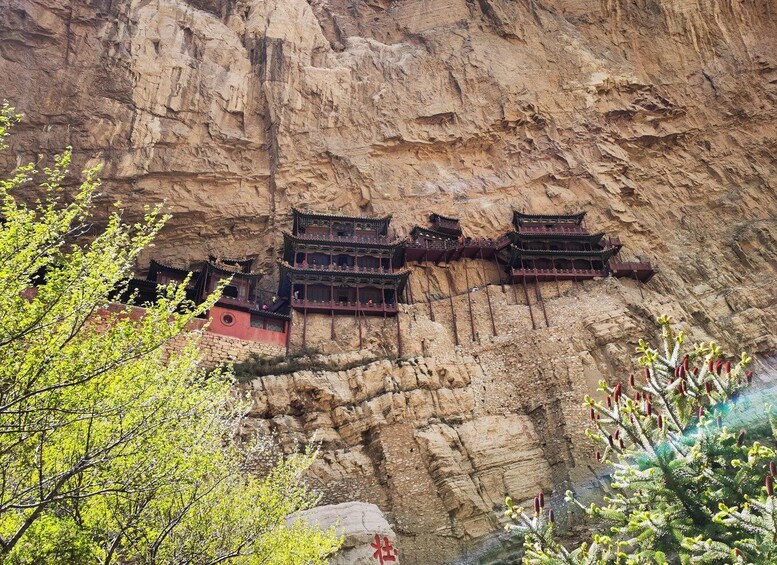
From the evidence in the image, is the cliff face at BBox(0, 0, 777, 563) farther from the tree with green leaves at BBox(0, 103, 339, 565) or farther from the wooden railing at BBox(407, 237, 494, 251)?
the tree with green leaves at BBox(0, 103, 339, 565)

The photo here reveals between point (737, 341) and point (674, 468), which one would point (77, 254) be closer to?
point (674, 468)

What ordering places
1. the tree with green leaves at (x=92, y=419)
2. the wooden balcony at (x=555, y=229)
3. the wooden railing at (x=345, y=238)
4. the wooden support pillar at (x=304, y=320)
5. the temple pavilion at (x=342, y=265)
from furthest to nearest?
the wooden balcony at (x=555, y=229) → the wooden railing at (x=345, y=238) → the temple pavilion at (x=342, y=265) → the wooden support pillar at (x=304, y=320) → the tree with green leaves at (x=92, y=419)

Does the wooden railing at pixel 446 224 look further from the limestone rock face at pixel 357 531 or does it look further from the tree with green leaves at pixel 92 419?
the tree with green leaves at pixel 92 419

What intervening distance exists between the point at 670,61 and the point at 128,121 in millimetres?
36343

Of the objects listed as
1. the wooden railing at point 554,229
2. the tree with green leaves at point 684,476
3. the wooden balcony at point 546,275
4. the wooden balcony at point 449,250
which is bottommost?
the tree with green leaves at point 684,476

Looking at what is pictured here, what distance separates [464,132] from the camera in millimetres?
38219

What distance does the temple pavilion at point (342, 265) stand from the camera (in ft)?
94.8

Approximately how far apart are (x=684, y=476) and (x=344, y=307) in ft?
72.5

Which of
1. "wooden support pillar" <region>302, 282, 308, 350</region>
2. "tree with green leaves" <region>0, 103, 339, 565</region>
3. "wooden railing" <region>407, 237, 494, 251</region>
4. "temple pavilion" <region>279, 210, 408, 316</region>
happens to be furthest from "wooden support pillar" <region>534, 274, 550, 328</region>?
"tree with green leaves" <region>0, 103, 339, 565</region>

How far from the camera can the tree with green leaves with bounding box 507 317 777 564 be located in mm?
6375

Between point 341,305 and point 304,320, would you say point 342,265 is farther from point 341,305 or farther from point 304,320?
point 304,320

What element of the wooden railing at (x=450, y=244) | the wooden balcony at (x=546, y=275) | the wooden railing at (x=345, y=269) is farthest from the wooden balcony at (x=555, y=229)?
the wooden railing at (x=345, y=269)

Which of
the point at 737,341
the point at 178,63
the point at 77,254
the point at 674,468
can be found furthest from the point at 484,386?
the point at 178,63

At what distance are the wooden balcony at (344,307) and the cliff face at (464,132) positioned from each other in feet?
2.67
